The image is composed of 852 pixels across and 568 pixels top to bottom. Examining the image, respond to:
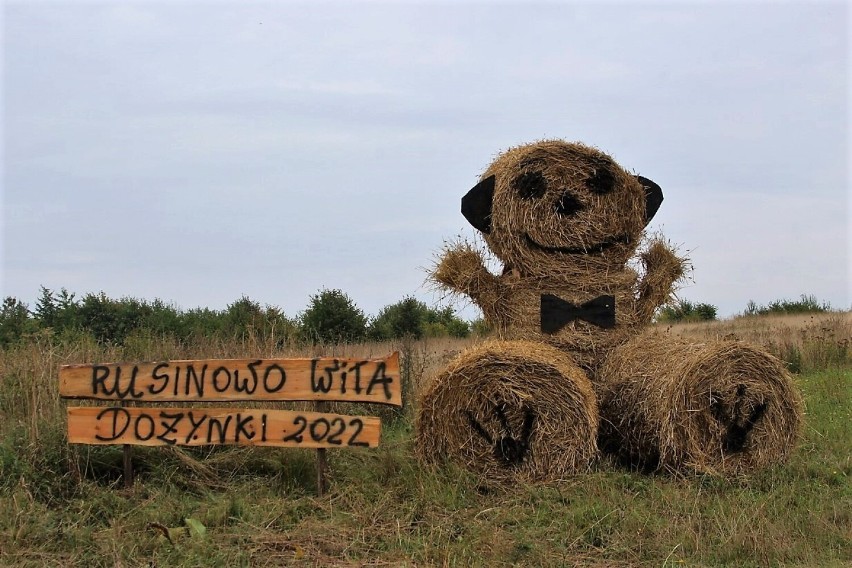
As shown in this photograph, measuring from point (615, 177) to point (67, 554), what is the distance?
5146 mm

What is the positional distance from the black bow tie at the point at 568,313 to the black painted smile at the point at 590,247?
0.42 m

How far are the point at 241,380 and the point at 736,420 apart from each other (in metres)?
3.73

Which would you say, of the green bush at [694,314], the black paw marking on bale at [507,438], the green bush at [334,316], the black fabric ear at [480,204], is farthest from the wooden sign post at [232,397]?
the green bush at [694,314]

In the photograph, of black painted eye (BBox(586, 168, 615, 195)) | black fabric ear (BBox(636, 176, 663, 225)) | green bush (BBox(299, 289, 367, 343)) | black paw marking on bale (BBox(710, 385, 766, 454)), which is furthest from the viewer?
green bush (BBox(299, 289, 367, 343))

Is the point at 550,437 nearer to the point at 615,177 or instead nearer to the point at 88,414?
the point at 615,177

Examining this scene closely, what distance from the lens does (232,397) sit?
6.38m

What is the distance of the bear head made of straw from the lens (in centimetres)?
714

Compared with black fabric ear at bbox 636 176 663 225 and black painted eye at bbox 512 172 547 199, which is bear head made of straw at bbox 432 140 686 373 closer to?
black painted eye at bbox 512 172 547 199

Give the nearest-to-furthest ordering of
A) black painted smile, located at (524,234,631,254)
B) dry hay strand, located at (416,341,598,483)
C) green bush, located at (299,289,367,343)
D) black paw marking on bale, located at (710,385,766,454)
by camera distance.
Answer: dry hay strand, located at (416,341,598,483) → black paw marking on bale, located at (710,385,766,454) → black painted smile, located at (524,234,631,254) → green bush, located at (299,289,367,343)

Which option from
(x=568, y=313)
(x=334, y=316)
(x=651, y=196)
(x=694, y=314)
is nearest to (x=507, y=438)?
(x=568, y=313)

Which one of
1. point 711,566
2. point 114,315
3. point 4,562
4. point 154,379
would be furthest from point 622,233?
point 114,315

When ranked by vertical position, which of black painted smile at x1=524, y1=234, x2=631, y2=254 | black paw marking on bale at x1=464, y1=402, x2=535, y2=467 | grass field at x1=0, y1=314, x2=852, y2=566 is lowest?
grass field at x1=0, y1=314, x2=852, y2=566

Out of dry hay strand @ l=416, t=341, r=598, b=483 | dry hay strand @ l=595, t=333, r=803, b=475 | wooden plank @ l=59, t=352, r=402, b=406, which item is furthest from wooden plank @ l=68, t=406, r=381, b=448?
dry hay strand @ l=595, t=333, r=803, b=475

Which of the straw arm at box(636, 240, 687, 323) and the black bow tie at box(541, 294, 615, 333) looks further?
the straw arm at box(636, 240, 687, 323)
